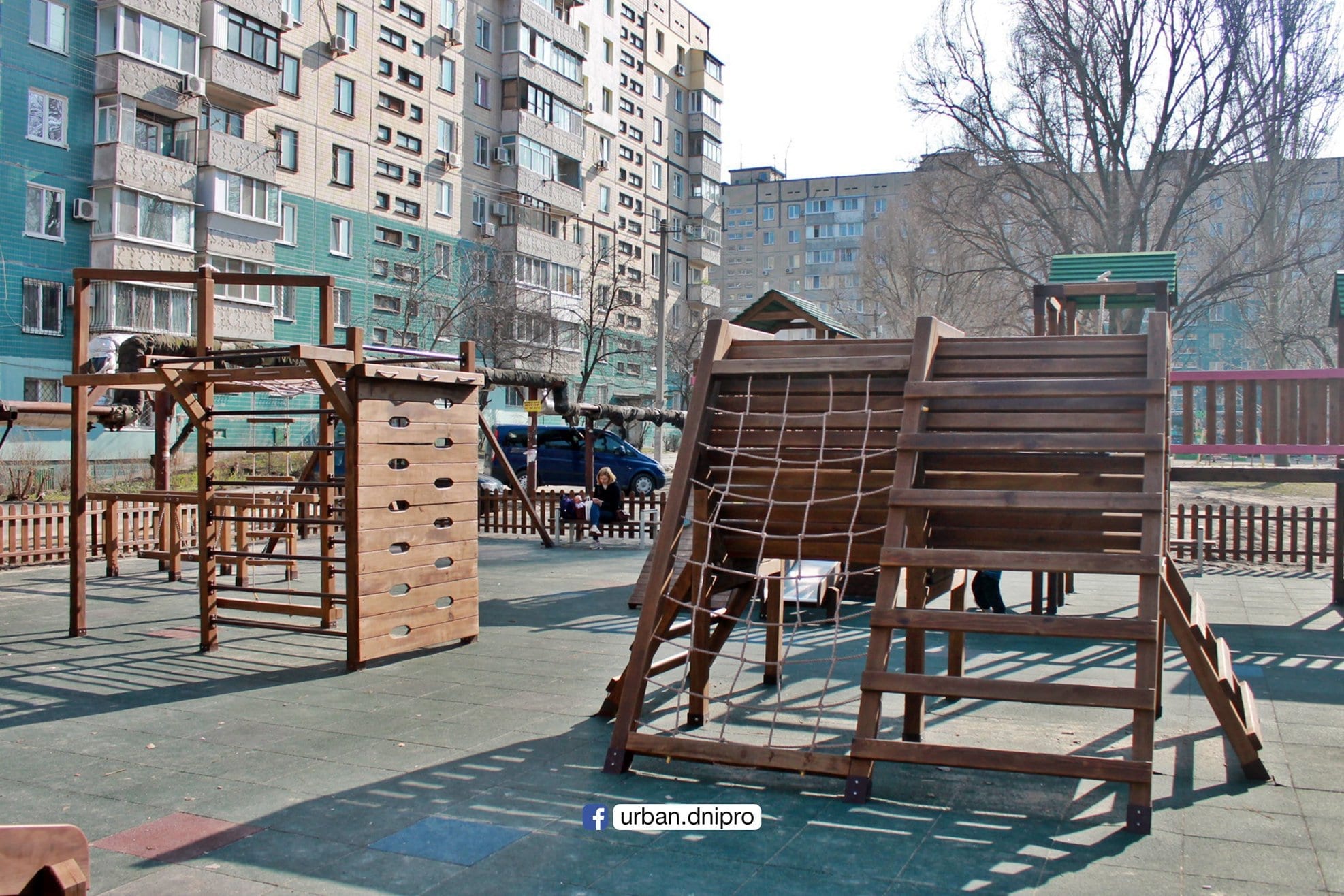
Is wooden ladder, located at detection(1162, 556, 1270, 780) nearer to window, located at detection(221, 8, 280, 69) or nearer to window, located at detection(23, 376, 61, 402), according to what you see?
window, located at detection(23, 376, 61, 402)

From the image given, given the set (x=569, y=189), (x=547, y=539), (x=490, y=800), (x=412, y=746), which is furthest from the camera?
(x=569, y=189)

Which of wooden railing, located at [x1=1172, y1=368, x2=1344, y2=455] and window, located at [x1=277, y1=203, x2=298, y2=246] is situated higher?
window, located at [x1=277, y1=203, x2=298, y2=246]

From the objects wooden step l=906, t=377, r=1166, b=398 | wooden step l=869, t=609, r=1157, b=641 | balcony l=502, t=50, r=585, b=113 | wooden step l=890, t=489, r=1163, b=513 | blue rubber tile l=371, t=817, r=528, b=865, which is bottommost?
blue rubber tile l=371, t=817, r=528, b=865

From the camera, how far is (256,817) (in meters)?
4.98

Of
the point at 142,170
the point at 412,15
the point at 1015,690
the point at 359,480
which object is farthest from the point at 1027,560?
the point at 412,15

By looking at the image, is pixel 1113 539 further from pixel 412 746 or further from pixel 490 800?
pixel 412 746

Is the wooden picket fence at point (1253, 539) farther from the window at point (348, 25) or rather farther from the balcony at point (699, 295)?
the balcony at point (699, 295)

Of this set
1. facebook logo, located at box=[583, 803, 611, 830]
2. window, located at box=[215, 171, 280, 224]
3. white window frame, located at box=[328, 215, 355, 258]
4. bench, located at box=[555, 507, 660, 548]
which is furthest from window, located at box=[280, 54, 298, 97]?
facebook logo, located at box=[583, 803, 611, 830]

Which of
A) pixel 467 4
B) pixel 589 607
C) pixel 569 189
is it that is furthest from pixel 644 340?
pixel 589 607

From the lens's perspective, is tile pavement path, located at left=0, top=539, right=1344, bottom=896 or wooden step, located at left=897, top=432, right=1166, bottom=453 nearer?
tile pavement path, located at left=0, top=539, right=1344, bottom=896

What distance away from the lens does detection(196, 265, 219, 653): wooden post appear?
8711 millimetres

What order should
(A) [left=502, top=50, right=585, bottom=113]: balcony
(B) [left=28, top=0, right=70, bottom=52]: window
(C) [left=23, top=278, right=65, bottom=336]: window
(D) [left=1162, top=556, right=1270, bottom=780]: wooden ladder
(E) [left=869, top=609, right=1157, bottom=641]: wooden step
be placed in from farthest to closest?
(A) [left=502, top=50, right=585, bottom=113]: balcony < (C) [left=23, top=278, right=65, bottom=336]: window < (B) [left=28, top=0, right=70, bottom=52]: window < (D) [left=1162, top=556, right=1270, bottom=780]: wooden ladder < (E) [left=869, top=609, right=1157, bottom=641]: wooden step

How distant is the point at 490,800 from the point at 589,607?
6524mm

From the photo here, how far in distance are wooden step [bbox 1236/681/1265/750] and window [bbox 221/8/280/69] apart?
1304 inches
